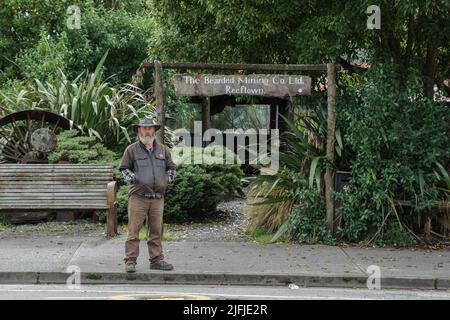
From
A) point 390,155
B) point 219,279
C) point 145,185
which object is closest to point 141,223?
point 145,185

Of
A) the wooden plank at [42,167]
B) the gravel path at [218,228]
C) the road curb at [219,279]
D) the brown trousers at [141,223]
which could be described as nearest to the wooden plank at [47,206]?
the wooden plank at [42,167]

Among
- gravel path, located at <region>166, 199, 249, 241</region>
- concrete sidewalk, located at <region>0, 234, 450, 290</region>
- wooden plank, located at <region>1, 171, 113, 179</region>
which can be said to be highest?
wooden plank, located at <region>1, 171, 113, 179</region>

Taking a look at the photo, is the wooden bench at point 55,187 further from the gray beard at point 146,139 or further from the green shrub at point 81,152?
the gray beard at point 146,139

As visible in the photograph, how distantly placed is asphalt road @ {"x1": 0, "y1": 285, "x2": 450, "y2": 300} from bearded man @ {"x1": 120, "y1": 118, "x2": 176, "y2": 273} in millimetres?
498

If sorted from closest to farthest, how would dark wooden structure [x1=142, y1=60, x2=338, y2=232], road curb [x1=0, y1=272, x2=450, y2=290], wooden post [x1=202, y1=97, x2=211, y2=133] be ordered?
road curb [x1=0, y1=272, x2=450, y2=290]
dark wooden structure [x1=142, y1=60, x2=338, y2=232]
wooden post [x1=202, y1=97, x2=211, y2=133]

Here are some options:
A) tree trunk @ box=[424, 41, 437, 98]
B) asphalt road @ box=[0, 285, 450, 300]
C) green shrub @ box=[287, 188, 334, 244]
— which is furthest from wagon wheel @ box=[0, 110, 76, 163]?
tree trunk @ box=[424, 41, 437, 98]

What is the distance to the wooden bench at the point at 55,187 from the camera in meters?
10.7

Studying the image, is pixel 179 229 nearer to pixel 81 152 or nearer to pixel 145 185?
pixel 81 152

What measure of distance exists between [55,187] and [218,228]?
283cm

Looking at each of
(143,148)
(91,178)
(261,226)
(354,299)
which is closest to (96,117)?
(91,178)

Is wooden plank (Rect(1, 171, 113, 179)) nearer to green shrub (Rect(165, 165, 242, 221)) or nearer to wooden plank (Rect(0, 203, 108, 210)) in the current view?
wooden plank (Rect(0, 203, 108, 210))

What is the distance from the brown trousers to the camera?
26.7ft

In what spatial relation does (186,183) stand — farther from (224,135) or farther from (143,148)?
(224,135)

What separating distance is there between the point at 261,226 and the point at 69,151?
140 inches
